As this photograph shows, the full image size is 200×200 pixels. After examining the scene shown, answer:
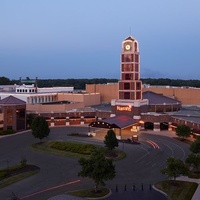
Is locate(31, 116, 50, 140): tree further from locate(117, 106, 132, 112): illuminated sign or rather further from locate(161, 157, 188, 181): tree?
locate(161, 157, 188, 181): tree

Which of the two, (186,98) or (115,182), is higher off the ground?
(186,98)

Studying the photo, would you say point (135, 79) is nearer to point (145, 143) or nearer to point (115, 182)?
point (145, 143)

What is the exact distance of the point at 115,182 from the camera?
4603 cm

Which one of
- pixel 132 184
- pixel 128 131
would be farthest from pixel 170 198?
pixel 128 131

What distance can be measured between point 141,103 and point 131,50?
16.4 meters

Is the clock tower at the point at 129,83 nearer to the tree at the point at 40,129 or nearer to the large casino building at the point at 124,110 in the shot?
the large casino building at the point at 124,110

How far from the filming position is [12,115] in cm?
8944

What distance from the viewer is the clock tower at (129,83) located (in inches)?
3782

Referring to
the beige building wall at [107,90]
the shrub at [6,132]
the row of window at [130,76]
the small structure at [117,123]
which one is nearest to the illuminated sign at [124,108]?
the small structure at [117,123]

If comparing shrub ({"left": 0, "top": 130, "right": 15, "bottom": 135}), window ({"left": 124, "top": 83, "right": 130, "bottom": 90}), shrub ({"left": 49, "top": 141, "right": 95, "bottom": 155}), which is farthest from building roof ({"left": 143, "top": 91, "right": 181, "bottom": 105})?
shrub ({"left": 0, "top": 130, "right": 15, "bottom": 135})

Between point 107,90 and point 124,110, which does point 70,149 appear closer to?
point 124,110

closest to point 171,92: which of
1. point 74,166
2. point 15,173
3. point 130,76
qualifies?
point 130,76

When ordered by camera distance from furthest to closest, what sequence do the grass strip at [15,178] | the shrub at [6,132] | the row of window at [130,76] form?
the row of window at [130,76] → the shrub at [6,132] → the grass strip at [15,178]

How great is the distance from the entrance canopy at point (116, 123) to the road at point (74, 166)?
458 centimetres
